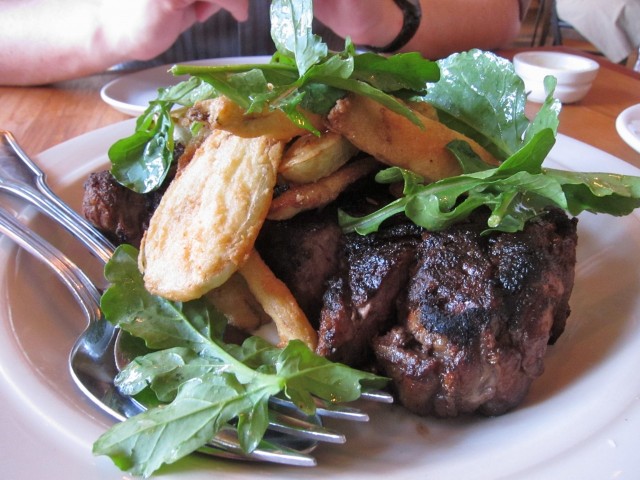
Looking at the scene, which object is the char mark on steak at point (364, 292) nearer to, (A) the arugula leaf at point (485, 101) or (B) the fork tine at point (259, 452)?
(B) the fork tine at point (259, 452)

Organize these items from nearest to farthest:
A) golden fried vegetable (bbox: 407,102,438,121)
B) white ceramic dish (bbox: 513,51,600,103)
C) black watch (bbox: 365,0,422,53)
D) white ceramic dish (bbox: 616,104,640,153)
A: 1. golden fried vegetable (bbox: 407,102,438,121)
2. white ceramic dish (bbox: 616,104,640,153)
3. white ceramic dish (bbox: 513,51,600,103)
4. black watch (bbox: 365,0,422,53)

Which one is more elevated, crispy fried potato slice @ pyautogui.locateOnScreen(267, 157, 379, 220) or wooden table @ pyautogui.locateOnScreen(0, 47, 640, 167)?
crispy fried potato slice @ pyautogui.locateOnScreen(267, 157, 379, 220)

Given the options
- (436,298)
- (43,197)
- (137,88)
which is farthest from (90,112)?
(436,298)

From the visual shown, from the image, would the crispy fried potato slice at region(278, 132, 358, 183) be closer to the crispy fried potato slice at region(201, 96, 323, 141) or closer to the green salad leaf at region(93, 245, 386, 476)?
the crispy fried potato slice at region(201, 96, 323, 141)

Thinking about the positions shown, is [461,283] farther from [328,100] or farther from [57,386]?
[57,386]

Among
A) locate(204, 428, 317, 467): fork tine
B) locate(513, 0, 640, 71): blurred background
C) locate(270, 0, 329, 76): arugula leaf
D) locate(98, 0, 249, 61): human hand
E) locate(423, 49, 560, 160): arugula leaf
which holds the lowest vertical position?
locate(513, 0, 640, 71): blurred background

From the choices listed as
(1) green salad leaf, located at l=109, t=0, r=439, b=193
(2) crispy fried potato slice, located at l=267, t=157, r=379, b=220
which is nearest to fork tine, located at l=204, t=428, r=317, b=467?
(2) crispy fried potato slice, located at l=267, t=157, r=379, b=220

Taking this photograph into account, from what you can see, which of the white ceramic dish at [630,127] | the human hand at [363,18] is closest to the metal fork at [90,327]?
the white ceramic dish at [630,127]

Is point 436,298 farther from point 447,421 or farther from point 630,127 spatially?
point 630,127

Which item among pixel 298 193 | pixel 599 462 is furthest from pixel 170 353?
pixel 599 462
